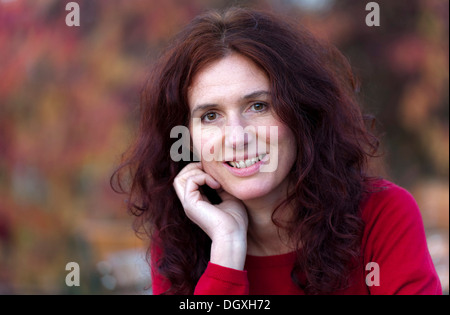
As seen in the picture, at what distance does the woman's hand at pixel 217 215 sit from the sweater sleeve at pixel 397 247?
45cm

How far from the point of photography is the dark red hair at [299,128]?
188cm

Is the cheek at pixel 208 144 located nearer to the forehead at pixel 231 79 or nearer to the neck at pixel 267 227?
the forehead at pixel 231 79

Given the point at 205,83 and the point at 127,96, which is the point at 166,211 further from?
the point at 127,96

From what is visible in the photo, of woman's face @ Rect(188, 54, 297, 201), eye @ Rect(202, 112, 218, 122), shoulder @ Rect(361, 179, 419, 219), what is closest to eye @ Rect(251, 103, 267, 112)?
woman's face @ Rect(188, 54, 297, 201)

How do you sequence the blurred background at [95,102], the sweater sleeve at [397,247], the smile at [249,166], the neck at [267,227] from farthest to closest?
→ the blurred background at [95,102], the neck at [267,227], the smile at [249,166], the sweater sleeve at [397,247]

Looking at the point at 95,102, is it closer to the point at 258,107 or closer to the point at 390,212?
the point at 258,107

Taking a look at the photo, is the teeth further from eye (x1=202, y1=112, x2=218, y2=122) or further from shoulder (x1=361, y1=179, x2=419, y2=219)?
shoulder (x1=361, y1=179, x2=419, y2=219)

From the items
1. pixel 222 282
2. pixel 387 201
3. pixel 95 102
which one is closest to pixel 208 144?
pixel 222 282

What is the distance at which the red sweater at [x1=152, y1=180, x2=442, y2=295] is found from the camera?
1.76m

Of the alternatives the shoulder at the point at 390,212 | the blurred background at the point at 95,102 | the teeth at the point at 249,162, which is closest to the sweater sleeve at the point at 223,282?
the teeth at the point at 249,162

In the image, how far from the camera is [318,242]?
190 cm

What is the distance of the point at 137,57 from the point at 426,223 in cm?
321

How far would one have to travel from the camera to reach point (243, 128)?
183cm
